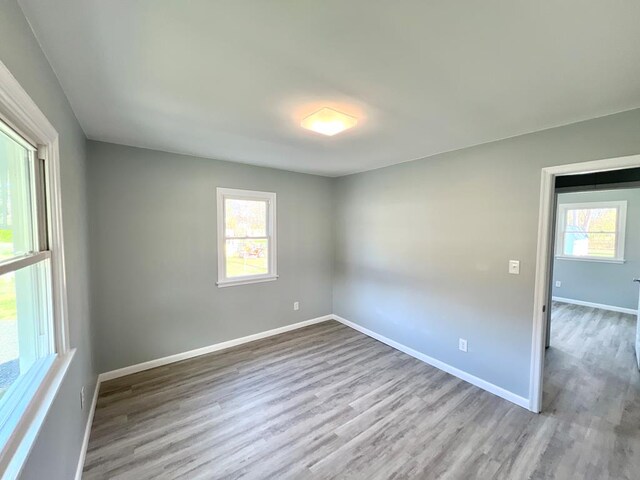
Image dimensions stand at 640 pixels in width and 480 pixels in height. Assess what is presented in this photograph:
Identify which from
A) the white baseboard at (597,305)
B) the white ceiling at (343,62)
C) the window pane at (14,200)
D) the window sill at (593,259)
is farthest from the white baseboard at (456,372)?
the window sill at (593,259)

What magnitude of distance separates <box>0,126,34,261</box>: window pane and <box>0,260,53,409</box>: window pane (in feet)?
0.40

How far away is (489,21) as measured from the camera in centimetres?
112

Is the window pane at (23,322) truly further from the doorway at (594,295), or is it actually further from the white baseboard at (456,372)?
the doorway at (594,295)

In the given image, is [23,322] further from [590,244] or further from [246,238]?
[590,244]

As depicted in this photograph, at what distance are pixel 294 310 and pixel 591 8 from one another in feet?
13.1

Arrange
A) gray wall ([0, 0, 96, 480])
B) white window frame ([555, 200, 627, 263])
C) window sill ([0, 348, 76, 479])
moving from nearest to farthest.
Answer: window sill ([0, 348, 76, 479])
gray wall ([0, 0, 96, 480])
white window frame ([555, 200, 627, 263])

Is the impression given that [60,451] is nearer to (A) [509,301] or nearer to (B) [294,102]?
(B) [294,102]

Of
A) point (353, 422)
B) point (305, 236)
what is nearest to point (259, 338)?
point (305, 236)

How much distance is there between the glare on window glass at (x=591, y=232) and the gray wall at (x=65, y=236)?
25.4ft

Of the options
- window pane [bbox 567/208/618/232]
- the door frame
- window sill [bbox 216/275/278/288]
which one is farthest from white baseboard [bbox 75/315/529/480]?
window pane [bbox 567/208/618/232]

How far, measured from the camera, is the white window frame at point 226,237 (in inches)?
135

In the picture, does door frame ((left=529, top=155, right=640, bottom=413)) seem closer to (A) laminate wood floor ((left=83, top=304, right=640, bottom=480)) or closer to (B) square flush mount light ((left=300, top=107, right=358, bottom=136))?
(A) laminate wood floor ((left=83, top=304, right=640, bottom=480))

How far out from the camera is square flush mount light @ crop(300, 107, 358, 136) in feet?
6.37

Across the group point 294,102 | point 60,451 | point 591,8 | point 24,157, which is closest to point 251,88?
point 294,102
